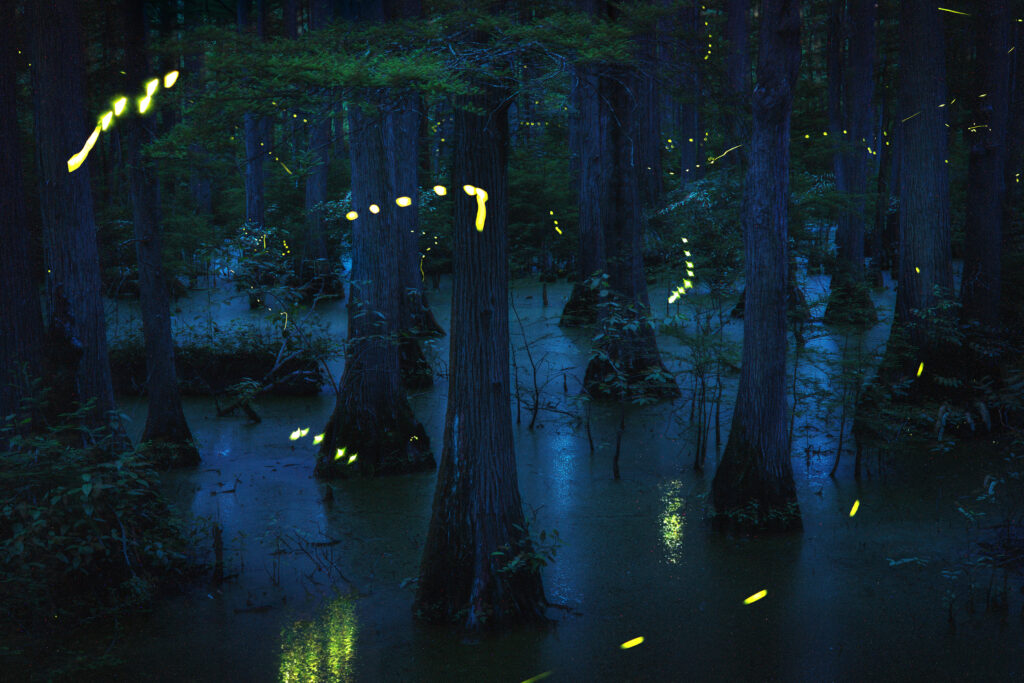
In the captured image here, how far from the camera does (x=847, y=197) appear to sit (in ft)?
50.7

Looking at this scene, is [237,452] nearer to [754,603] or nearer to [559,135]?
[754,603]

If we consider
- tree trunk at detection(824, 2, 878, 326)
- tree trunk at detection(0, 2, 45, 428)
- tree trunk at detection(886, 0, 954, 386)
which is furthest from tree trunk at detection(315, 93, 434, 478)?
tree trunk at detection(824, 2, 878, 326)

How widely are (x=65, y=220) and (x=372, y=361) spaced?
12.9ft

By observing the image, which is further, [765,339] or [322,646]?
[765,339]

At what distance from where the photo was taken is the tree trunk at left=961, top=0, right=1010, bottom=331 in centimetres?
1249

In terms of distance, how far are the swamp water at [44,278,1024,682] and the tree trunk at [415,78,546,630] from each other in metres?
0.32

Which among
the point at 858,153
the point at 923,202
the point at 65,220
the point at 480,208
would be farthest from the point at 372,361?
the point at 858,153

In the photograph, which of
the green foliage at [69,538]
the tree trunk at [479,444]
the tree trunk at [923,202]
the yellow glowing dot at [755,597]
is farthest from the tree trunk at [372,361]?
the tree trunk at [923,202]

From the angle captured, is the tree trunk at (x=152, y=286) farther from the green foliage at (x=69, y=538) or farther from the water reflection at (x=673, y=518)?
the water reflection at (x=673, y=518)

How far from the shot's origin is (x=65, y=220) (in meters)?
8.75

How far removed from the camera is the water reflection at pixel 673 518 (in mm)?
8703

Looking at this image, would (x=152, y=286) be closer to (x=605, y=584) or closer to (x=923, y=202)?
(x=605, y=584)

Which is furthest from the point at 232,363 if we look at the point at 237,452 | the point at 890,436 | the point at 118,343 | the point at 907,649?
the point at 907,649

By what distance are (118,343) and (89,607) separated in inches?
377
